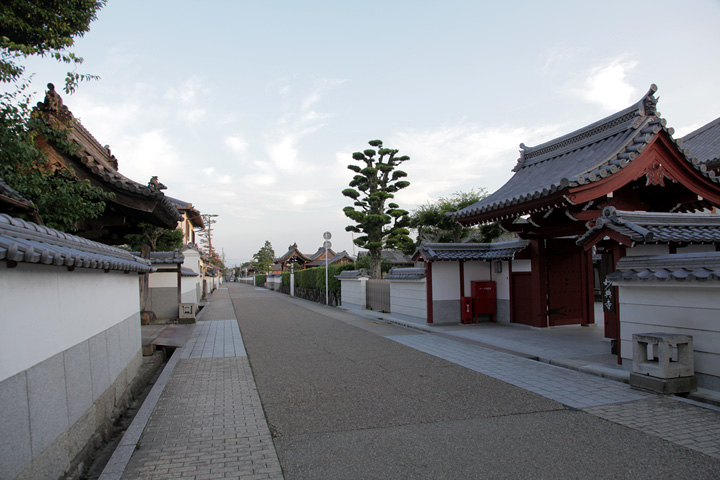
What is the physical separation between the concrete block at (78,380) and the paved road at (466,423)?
1.92 meters

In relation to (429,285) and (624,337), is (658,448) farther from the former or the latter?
(429,285)

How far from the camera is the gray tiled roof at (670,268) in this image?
19.2ft

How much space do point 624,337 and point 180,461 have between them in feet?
21.9

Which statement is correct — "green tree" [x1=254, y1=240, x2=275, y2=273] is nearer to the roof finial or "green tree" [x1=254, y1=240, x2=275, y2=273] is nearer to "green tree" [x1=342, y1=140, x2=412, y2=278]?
"green tree" [x1=342, y1=140, x2=412, y2=278]

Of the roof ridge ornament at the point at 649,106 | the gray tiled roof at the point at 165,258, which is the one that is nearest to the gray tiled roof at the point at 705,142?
the roof ridge ornament at the point at 649,106

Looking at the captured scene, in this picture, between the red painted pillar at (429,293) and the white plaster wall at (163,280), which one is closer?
the red painted pillar at (429,293)

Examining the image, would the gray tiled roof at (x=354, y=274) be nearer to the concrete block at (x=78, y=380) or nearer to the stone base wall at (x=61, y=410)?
the stone base wall at (x=61, y=410)

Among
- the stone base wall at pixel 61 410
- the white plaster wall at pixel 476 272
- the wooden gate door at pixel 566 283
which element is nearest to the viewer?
the stone base wall at pixel 61 410

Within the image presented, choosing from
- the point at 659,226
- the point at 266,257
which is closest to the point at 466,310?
the point at 659,226

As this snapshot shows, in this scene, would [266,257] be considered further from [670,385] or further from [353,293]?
[670,385]

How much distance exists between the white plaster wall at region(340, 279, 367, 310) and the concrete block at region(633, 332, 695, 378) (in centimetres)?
1550

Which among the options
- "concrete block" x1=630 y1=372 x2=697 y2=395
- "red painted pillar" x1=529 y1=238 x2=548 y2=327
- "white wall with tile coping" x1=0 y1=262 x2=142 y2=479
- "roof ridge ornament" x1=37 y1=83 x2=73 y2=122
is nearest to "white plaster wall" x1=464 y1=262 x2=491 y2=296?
"red painted pillar" x1=529 y1=238 x2=548 y2=327

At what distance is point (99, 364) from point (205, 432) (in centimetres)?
147

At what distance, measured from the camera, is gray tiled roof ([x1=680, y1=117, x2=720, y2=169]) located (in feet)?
47.9
